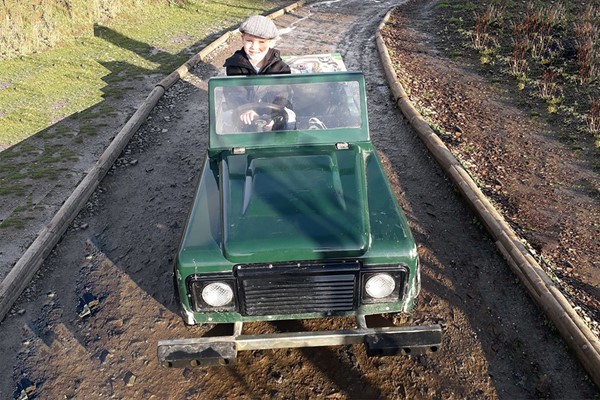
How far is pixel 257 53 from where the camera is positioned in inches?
208

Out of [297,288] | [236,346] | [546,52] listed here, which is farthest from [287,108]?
[546,52]

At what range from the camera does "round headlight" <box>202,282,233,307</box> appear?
11.3ft

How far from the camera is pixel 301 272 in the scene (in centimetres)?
338

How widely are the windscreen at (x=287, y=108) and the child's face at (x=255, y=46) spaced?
823mm

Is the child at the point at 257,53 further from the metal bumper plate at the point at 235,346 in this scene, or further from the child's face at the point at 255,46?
the metal bumper plate at the point at 235,346

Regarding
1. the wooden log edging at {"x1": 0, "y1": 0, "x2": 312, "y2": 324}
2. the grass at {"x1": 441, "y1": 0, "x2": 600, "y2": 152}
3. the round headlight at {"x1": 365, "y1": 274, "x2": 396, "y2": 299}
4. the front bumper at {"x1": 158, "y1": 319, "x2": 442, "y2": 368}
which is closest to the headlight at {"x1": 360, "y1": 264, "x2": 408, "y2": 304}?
the round headlight at {"x1": 365, "y1": 274, "x2": 396, "y2": 299}

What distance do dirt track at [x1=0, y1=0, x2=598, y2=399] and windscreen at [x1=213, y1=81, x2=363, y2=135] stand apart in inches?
66.3

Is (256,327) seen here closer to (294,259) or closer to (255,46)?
(294,259)

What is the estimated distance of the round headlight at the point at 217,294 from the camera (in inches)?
136

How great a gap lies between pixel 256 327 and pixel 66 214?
2.95 metres

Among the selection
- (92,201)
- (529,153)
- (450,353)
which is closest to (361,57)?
(529,153)

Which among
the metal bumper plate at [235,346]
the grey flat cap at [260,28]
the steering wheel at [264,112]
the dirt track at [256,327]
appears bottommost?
the dirt track at [256,327]

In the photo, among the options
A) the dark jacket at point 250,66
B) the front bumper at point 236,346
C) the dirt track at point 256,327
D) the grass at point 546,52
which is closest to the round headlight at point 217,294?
the front bumper at point 236,346

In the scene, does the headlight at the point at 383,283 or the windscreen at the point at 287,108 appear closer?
the headlight at the point at 383,283
